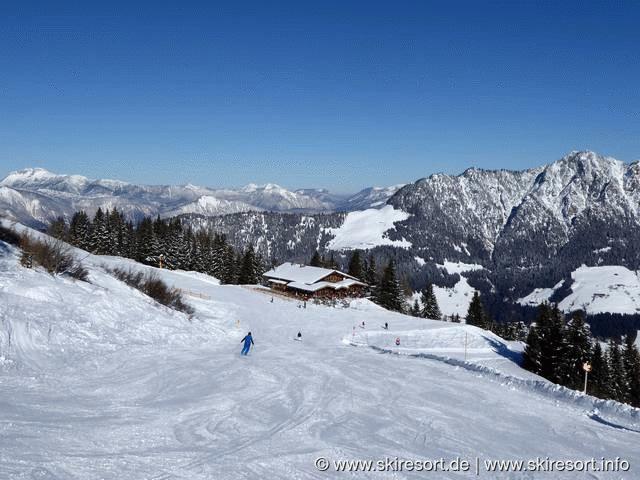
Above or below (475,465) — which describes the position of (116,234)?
above

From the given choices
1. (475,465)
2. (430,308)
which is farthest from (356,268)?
(475,465)

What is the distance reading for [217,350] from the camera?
20734 millimetres

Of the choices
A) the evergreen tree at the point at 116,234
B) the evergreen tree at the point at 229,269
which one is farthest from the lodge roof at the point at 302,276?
the evergreen tree at the point at 116,234

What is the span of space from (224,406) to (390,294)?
6360 cm

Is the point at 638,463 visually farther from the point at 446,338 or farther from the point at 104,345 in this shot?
the point at 446,338

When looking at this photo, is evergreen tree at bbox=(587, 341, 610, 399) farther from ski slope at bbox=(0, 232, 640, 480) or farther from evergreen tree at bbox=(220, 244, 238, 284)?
evergreen tree at bbox=(220, 244, 238, 284)

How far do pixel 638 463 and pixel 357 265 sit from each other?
254 ft

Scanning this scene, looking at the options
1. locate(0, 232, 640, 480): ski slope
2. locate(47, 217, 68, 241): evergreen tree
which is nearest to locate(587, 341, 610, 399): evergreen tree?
locate(0, 232, 640, 480): ski slope

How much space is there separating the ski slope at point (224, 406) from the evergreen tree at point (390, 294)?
49.9 metres

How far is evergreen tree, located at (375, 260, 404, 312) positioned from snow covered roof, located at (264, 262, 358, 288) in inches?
200

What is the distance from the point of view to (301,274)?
249ft

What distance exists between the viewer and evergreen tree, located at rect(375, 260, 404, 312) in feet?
238

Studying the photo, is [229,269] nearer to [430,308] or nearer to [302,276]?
[302,276]

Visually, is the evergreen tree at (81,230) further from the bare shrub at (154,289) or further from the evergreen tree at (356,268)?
the evergreen tree at (356,268)
